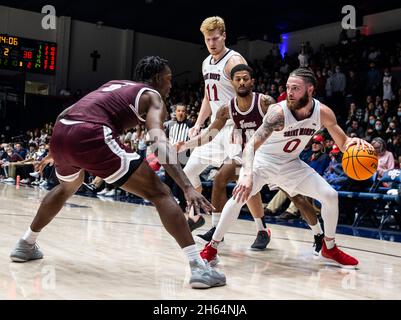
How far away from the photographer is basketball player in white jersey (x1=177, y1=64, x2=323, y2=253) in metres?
4.54

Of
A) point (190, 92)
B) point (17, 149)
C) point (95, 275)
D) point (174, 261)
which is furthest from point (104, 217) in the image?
point (190, 92)

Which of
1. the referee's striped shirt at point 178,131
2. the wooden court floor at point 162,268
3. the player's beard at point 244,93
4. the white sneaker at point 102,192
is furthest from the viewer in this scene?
the white sneaker at point 102,192

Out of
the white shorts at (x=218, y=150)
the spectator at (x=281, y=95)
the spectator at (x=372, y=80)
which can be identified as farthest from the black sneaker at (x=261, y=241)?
the spectator at (x=372, y=80)

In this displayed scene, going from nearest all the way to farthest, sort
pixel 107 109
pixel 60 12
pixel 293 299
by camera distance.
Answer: pixel 293 299 → pixel 107 109 → pixel 60 12

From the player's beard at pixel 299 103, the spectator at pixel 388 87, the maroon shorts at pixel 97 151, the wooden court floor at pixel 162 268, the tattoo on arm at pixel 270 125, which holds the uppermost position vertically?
the spectator at pixel 388 87

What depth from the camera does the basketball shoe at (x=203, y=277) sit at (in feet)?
10.1

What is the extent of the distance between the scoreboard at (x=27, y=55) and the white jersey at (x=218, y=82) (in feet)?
48.2

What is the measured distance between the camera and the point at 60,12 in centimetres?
2119

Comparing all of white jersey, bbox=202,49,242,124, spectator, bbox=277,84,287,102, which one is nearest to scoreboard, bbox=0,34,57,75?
spectator, bbox=277,84,287,102

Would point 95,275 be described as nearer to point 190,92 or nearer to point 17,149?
point 17,149

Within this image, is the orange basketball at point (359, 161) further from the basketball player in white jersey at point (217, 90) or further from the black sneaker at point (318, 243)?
the basketball player in white jersey at point (217, 90)

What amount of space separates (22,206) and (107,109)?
5231 millimetres

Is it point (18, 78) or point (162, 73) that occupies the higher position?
point (18, 78)

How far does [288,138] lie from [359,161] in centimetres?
57
